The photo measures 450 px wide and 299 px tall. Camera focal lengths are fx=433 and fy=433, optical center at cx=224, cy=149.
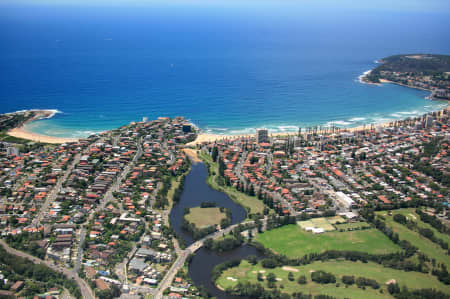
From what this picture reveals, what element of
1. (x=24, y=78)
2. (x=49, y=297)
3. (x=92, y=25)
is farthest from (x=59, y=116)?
(x=92, y=25)

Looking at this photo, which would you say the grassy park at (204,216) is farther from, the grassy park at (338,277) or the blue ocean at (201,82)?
the blue ocean at (201,82)

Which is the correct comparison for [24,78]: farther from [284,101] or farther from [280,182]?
[280,182]

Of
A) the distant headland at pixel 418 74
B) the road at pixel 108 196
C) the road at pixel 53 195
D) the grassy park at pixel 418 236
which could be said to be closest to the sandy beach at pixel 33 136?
the road at pixel 53 195

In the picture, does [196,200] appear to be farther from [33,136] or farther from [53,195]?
[33,136]

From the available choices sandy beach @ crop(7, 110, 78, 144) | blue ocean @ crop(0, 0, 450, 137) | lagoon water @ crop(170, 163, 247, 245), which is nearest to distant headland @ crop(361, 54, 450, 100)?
blue ocean @ crop(0, 0, 450, 137)

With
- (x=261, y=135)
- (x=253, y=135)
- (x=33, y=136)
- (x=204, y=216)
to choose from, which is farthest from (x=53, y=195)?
(x=253, y=135)
